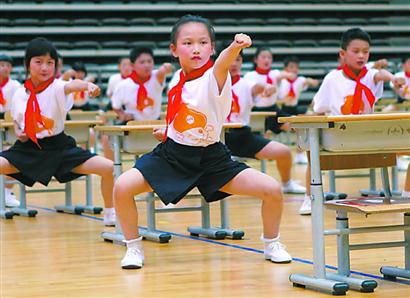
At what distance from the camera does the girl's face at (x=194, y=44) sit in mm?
4355

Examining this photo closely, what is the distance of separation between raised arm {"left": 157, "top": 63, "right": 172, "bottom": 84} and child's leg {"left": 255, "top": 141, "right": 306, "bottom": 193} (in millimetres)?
1077

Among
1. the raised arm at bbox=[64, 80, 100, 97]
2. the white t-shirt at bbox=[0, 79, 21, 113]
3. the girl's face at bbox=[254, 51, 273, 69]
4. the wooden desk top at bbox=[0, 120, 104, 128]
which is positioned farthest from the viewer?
the girl's face at bbox=[254, 51, 273, 69]

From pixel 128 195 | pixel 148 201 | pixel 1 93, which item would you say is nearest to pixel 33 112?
pixel 148 201

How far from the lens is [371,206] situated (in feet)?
11.8

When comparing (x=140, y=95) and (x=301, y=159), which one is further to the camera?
(x=301, y=159)

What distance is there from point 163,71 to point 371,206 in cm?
473

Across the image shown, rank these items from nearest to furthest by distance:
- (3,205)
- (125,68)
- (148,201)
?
(148,201) < (3,205) < (125,68)

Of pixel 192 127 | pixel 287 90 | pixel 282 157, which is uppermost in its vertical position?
pixel 287 90

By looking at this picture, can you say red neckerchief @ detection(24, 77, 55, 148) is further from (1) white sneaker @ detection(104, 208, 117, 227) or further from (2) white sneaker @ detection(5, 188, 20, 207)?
(2) white sneaker @ detection(5, 188, 20, 207)

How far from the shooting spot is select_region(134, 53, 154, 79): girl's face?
326 inches

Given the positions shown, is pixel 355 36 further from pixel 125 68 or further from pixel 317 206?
pixel 125 68

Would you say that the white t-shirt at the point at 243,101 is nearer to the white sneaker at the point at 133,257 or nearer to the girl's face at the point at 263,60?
the girl's face at the point at 263,60

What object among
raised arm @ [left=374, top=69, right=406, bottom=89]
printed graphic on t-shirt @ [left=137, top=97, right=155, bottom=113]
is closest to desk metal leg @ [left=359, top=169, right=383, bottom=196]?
raised arm @ [left=374, top=69, right=406, bottom=89]

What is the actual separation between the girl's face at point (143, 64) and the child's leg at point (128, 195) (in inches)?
154
